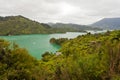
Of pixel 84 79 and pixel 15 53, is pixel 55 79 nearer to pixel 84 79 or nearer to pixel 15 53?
pixel 84 79

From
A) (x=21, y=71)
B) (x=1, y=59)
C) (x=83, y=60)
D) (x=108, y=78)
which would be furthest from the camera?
(x=1, y=59)

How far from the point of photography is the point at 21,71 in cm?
2584

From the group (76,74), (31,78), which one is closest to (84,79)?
(76,74)

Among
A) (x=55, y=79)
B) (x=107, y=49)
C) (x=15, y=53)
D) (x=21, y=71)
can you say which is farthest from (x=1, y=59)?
(x=107, y=49)

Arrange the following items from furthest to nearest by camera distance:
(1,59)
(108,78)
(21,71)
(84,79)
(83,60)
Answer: (1,59), (21,71), (83,60), (84,79), (108,78)

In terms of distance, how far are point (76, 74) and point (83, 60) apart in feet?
4.26

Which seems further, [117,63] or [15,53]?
[15,53]

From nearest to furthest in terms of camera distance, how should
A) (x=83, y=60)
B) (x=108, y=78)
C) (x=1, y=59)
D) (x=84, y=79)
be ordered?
(x=108, y=78)
(x=84, y=79)
(x=83, y=60)
(x=1, y=59)

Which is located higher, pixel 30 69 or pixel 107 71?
pixel 107 71

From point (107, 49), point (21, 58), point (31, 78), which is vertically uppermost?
point (107, 49)

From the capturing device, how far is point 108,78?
44.6ft

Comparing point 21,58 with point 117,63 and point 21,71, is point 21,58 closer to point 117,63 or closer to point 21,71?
Answer: point 21,71

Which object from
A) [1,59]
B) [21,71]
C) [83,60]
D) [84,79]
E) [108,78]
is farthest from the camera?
[1,59]

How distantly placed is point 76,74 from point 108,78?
2.64 metres
